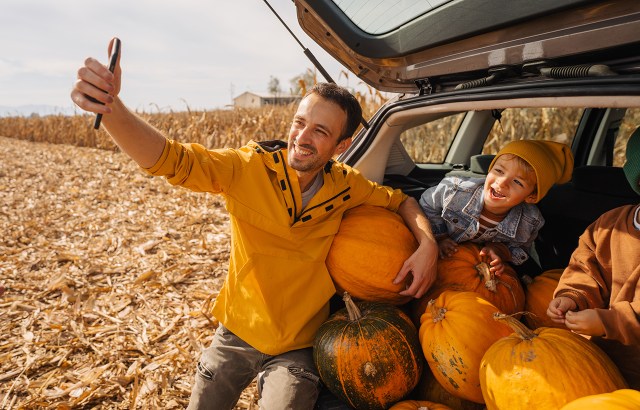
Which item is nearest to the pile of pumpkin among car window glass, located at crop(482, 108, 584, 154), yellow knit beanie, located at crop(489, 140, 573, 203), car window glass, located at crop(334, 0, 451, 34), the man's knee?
the man's knee

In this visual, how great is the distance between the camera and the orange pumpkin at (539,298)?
209cm

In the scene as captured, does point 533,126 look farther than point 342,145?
Yes

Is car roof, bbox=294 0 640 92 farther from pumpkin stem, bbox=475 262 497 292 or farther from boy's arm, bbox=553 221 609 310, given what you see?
pumpkin stem, bbox=475 262 497 292

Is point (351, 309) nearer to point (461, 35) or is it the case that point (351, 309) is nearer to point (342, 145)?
point (342, 145)

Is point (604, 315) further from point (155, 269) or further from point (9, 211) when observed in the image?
point (9, 211)

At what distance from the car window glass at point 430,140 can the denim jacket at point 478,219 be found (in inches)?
183

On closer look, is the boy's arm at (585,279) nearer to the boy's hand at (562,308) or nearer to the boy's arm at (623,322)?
the boy's hand at (562,308)

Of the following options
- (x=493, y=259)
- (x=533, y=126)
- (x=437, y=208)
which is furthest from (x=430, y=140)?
(x=493, y=259)

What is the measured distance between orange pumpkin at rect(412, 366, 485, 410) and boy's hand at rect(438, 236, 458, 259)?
680mm

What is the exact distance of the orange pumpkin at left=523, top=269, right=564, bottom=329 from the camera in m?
2.09

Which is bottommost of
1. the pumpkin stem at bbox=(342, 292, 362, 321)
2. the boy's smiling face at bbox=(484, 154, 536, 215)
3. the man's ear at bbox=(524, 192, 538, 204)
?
the pumpkin stem at bbox=(342, 292, 362, 321)

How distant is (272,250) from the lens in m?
2.14

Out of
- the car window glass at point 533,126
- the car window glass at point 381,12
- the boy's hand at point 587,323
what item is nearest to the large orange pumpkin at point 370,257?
the boy's hand at point 587,323

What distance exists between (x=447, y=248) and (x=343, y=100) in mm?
1027
